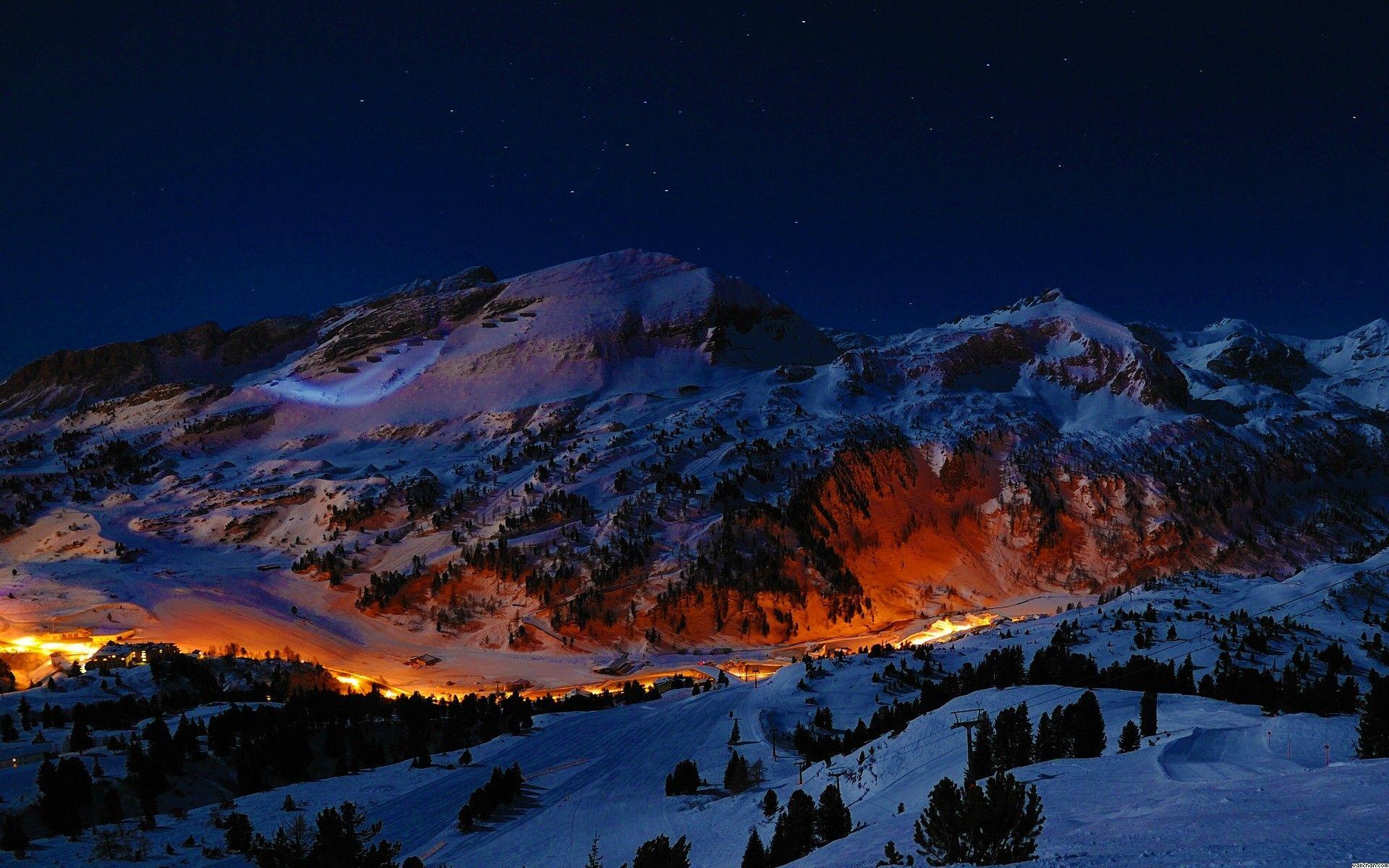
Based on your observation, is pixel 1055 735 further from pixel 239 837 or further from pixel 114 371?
pixel 114 371

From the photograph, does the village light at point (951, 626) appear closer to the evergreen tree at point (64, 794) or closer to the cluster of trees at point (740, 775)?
the cluster of trees at point (740, 775)

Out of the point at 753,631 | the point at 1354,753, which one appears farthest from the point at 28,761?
the point at 753,631

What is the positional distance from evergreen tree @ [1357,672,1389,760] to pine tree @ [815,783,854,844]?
15177 millimetres

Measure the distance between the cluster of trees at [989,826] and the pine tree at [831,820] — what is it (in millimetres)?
11512

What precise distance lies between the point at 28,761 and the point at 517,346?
12754cm

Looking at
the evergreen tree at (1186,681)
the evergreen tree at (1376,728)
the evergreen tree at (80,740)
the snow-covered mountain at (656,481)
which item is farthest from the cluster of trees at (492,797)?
the snow-covered mountain at (656,481)

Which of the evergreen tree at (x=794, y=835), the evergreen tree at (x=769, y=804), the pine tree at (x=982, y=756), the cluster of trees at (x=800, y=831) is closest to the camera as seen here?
the pine tree at (x=982, y=756)

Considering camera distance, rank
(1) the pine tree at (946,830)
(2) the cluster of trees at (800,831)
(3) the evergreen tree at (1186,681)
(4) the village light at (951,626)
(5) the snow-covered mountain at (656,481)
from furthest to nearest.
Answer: (5) the snow-covered mountain at (656,481)
(4) the village light at (951,626)
(3) the evergreen tree at (1186,681)
(2) the cluster of trees at (800,831)
(1) the pine tree at (946,830)

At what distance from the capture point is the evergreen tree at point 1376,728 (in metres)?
23.1

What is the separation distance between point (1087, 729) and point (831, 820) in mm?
11136

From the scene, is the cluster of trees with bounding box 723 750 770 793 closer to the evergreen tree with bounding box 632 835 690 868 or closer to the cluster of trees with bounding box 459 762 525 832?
the cluster of trees with bounding box 459 762 525 832

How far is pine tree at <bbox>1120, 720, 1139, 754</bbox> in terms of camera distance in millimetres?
27625

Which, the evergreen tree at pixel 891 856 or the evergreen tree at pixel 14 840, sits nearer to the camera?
the evergreen tree at pixel 891 856

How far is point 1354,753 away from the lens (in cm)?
2412
